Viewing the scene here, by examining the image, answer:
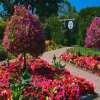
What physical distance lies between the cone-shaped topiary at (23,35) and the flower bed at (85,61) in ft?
11.3

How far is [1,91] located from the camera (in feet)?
39.3

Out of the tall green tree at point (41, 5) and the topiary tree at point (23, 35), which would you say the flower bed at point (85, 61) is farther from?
the tall green tree at point (41, 5)

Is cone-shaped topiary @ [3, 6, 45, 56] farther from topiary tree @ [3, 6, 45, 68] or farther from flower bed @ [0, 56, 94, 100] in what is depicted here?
flower bed @ [0, 56, 94, 100]

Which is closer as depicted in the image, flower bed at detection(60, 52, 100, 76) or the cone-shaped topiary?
the cone-shaped topiary

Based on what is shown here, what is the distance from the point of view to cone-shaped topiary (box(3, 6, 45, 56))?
1539 cm

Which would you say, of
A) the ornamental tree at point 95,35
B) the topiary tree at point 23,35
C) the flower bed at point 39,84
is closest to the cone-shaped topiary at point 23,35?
the topiary tree at point 23,35

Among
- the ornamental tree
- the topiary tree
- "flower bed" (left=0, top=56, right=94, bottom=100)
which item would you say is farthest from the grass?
the topiary tree

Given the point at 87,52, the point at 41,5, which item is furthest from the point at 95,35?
the point at 41,5

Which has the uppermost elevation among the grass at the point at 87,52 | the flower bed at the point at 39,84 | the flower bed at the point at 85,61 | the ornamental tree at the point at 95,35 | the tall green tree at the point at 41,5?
the tall green tree at the point at 41,5

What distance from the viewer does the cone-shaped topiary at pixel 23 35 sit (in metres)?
15.4

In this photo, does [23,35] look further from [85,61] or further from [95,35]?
[95,35]

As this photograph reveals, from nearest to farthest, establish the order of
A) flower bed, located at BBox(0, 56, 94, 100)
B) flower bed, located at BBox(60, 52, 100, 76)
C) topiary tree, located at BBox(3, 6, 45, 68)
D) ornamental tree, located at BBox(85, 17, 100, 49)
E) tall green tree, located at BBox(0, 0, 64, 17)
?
flower bed, located at BBox(0, 56, 94, 100) < topiary tree, located at BBox(3, 6, 45, 68) < flower bed, located at BBox(60, 52, 100, 76) < ornamental tree, located at BBox(85, 17, 100, 49) < tall green tree, located at BBox(0, 0, 64, 17)

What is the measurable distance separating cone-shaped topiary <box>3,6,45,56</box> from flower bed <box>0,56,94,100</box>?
68 cm

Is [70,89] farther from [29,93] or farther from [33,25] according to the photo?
[33,25]
